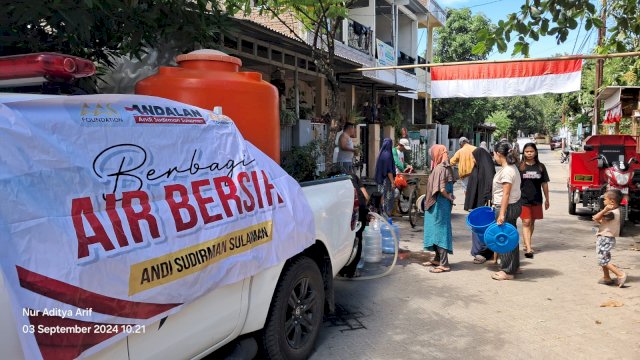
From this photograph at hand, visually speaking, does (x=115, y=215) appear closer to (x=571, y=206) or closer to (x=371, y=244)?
(x=371, y=244)

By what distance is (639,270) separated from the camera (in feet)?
21.2

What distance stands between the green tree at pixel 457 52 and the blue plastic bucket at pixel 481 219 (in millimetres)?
21920

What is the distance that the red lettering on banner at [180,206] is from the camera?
92.1 inches

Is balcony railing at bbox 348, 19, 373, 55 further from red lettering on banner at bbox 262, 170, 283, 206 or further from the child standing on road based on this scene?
red lettering on banner at bbox 262, 170, 283, 206

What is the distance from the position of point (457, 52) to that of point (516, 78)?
1436cm

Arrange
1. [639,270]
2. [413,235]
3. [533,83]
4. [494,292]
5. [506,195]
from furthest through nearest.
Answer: [533,83], [413,235], [639,270], [506,195], [494,292]

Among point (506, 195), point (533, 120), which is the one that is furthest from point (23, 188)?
point (533, 120)

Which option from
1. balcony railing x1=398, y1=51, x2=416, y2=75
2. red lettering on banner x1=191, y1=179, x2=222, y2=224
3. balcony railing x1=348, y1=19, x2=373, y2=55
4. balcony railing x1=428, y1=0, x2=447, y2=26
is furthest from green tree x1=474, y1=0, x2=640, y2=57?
balcony railing x1=428, y1=0, x2=447, y2=26

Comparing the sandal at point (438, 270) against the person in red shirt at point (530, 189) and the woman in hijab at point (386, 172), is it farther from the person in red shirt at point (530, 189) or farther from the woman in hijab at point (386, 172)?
the woman in hijab at point (386, 172)

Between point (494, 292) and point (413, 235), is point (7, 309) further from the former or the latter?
point (413, 235)

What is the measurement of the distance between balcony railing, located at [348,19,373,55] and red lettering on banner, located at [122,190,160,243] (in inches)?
550

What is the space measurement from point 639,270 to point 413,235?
3443 millimetres

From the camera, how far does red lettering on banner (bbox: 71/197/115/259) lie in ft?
6.16

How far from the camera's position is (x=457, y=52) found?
27125 mm
